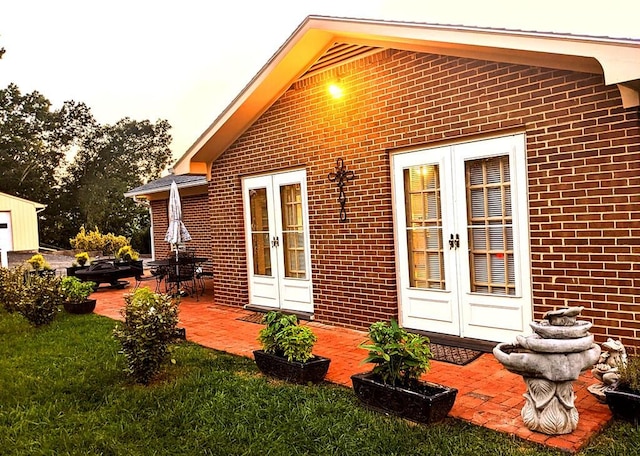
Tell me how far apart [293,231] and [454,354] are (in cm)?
335

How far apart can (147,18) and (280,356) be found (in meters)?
13.4

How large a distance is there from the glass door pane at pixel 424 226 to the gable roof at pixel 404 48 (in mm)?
1431

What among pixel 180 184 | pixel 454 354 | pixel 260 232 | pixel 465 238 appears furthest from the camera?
pixel 180 184

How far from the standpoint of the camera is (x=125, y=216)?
3609cm

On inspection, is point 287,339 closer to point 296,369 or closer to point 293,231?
point 296,369

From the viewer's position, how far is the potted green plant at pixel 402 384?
378 centimetres

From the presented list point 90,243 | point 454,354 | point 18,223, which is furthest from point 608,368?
point 18,223

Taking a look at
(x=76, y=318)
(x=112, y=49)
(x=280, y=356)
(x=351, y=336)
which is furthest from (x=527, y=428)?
(x=112, y=49)

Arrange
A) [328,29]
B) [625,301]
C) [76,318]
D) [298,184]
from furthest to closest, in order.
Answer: [76,318] → [298,184] → [328,29] → [625,301]

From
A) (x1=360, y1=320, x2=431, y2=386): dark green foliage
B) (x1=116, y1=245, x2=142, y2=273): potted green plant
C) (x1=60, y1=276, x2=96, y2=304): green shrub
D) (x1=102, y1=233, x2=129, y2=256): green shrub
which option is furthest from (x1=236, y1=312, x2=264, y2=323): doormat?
(x1=102, y1=233, x2=129, y2=256): green shrub

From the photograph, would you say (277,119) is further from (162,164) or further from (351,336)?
(162,164)

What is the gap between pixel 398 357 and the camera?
13.1 ft

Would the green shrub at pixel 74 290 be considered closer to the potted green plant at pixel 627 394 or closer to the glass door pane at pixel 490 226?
the glass door pane at pixel 490 226

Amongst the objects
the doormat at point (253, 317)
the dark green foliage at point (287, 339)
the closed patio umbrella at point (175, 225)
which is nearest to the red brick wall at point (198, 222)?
the closed patio umbrella at point (175, 225)
